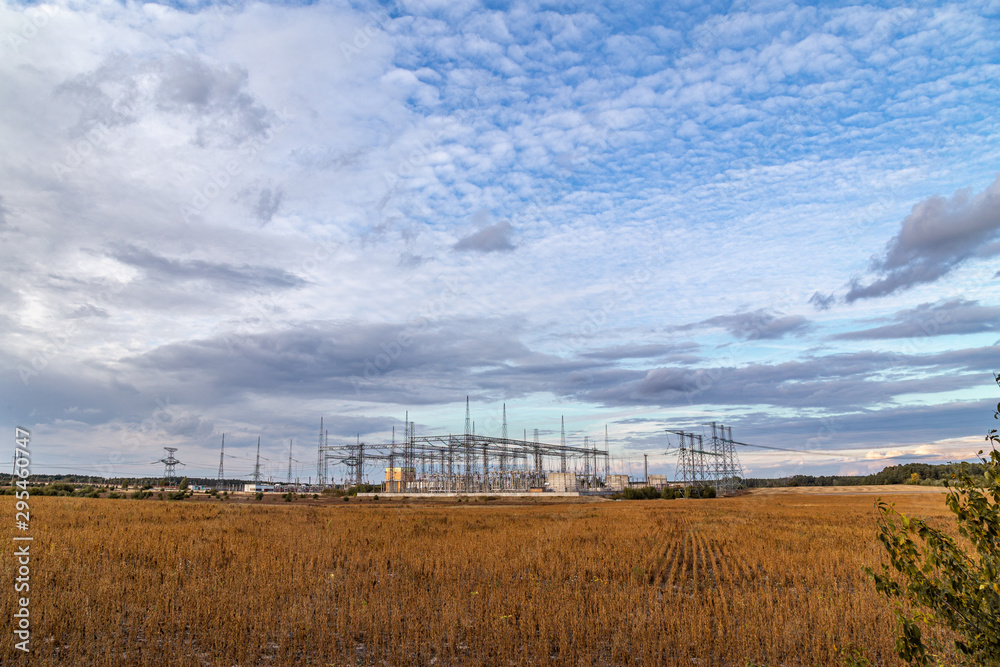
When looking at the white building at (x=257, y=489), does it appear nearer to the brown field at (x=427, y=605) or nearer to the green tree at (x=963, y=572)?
the brown field at (x=427, y=605)

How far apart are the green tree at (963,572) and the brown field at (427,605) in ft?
9.55

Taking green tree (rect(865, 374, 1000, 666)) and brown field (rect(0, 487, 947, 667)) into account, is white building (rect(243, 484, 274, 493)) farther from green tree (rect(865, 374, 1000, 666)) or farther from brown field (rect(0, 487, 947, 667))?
green tree (rect(865, 374, 1000, 666))

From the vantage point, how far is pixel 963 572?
4805 millimetres

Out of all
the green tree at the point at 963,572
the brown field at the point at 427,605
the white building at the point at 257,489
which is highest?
the green tree at the point at 963,572

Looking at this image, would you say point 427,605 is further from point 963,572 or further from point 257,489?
point 257,489

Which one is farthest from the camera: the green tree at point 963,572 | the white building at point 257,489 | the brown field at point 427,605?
the white building at point 257,489

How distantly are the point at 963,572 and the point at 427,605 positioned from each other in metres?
9.51

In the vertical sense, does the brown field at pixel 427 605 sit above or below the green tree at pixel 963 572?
below

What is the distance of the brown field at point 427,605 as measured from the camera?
9.14 metres

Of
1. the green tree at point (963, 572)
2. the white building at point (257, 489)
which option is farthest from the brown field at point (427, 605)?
the white building at point (257, 489)

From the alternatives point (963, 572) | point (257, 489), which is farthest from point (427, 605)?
point (257, 489)

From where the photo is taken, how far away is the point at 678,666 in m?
8.76

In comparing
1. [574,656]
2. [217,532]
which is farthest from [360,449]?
[574,656]

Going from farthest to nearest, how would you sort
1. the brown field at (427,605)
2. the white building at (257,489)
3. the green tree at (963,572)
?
the white building at (257,489)
the brown field at (427,605)
the green tree at (963,572)
